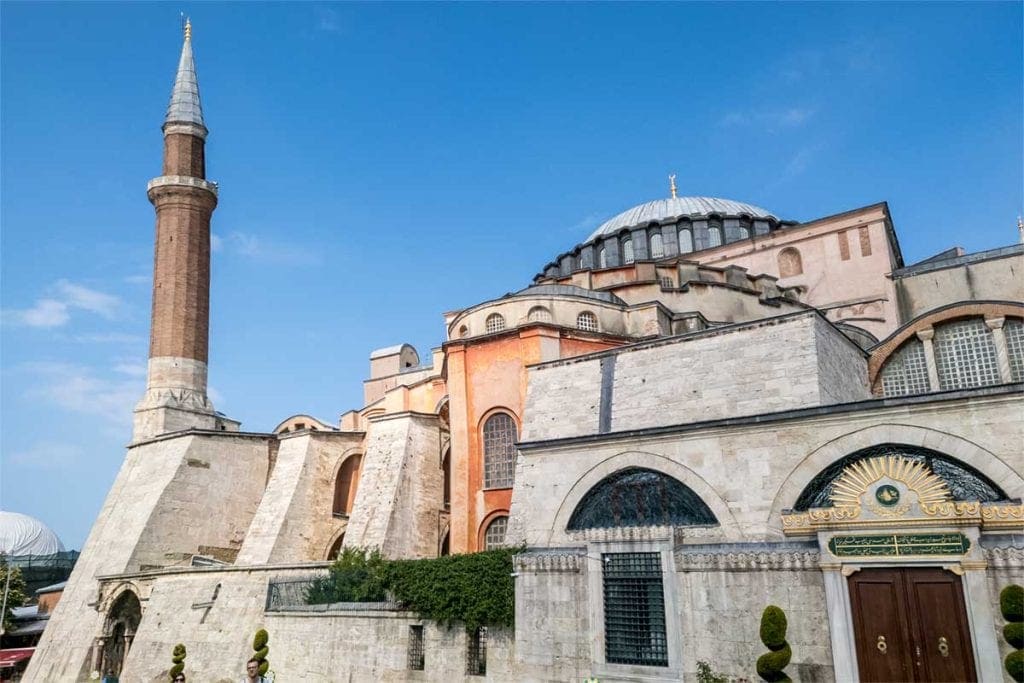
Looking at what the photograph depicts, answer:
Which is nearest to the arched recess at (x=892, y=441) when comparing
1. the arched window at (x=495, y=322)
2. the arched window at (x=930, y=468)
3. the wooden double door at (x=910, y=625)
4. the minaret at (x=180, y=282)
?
the arched window at (x=930, y=468)

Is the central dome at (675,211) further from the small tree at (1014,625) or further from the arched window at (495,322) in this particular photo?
the small tree at (1014,625)

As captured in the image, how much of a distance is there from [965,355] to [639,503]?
8.56m

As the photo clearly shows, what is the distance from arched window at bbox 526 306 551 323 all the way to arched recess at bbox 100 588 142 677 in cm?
1250

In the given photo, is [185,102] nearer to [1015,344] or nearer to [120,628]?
[120,628]

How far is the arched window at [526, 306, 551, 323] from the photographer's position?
20484 mm

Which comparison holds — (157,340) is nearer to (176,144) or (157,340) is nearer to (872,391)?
(176,144)

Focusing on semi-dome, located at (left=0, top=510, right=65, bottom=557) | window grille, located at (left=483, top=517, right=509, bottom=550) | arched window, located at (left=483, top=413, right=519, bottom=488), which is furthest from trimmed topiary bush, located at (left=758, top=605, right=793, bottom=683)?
semi-dome, located at (left=0, top=510, right=65, bottom=557)

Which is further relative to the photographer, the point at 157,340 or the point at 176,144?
the point at 176,144

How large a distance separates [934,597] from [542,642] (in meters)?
5.43

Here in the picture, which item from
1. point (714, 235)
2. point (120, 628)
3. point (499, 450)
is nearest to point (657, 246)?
point (714, 235)

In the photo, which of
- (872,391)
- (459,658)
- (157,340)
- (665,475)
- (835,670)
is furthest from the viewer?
(157,340)

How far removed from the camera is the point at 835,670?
9547 mm

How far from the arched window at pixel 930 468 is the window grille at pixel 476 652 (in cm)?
578

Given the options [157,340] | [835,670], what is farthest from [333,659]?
[157,340]
